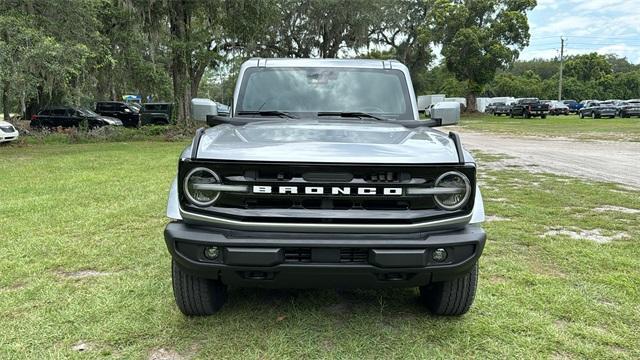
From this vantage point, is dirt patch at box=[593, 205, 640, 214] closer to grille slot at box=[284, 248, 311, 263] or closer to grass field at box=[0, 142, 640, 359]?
grass field at box=[0, 142, 640, 359]

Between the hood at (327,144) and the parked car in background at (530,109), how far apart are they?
128 feet

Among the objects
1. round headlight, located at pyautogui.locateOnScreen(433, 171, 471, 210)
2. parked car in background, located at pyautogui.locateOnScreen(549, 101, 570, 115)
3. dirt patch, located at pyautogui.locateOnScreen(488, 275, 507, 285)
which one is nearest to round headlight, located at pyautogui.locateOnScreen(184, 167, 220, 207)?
round headlight, located at pyautogui.locateOnScreen(433, 171, 471, 210)

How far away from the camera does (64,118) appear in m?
22.7

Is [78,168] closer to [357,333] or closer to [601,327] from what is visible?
[357,333]

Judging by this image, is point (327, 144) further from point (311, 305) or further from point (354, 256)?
point (311, 305)

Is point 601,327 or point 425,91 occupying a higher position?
point 425,91

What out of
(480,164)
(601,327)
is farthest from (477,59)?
(601,327)

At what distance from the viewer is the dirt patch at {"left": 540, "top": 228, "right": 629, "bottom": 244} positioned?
5340 millimetres

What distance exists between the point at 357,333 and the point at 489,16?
42.3 m

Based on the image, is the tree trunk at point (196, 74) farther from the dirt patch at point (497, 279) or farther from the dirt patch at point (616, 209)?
the dirt patch at point (497, 279)

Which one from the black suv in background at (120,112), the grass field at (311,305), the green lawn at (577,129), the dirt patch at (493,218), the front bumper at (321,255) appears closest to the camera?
the front bumper at (321,255)

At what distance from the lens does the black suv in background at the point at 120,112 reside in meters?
27.1

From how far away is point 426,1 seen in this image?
41156 millimetres

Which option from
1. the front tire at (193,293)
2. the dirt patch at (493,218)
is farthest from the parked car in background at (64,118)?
the front tire at (193,293)
